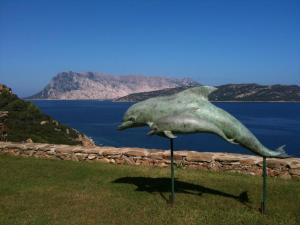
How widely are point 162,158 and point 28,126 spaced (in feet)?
71.6

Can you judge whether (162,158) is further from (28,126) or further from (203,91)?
(28,126)

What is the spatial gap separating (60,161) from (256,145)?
7969 mm

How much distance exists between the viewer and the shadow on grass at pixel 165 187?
32.3 feet

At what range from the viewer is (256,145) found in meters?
8.28

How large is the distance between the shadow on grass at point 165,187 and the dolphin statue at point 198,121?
1.75 meters

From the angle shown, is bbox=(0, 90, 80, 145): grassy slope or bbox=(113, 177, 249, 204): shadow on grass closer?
bbox=(113, 177, 249, 204): shadow on grass

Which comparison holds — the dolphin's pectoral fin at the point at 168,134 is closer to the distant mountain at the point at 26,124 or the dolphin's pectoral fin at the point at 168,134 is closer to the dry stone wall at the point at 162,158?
the dry stone wall at the point at 162,158

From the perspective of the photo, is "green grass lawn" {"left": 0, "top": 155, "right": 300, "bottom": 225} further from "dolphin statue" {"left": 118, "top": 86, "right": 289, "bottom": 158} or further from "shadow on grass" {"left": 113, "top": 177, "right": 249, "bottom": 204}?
"dolphin statue" {"left": 118, "top": 86, "right": 289, "bottom": 158}

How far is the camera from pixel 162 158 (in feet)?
43.6

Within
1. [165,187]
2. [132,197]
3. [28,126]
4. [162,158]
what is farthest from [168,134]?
[28,126]

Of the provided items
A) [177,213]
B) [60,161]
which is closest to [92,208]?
[177,213]

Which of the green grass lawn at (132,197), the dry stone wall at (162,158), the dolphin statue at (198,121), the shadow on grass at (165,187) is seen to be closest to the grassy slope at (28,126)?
the dry stone wall at (162,158)

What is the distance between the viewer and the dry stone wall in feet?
38.7

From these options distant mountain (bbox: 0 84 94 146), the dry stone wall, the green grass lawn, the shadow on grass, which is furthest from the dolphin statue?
distant mountain (bbox: 0 84 94 146)
